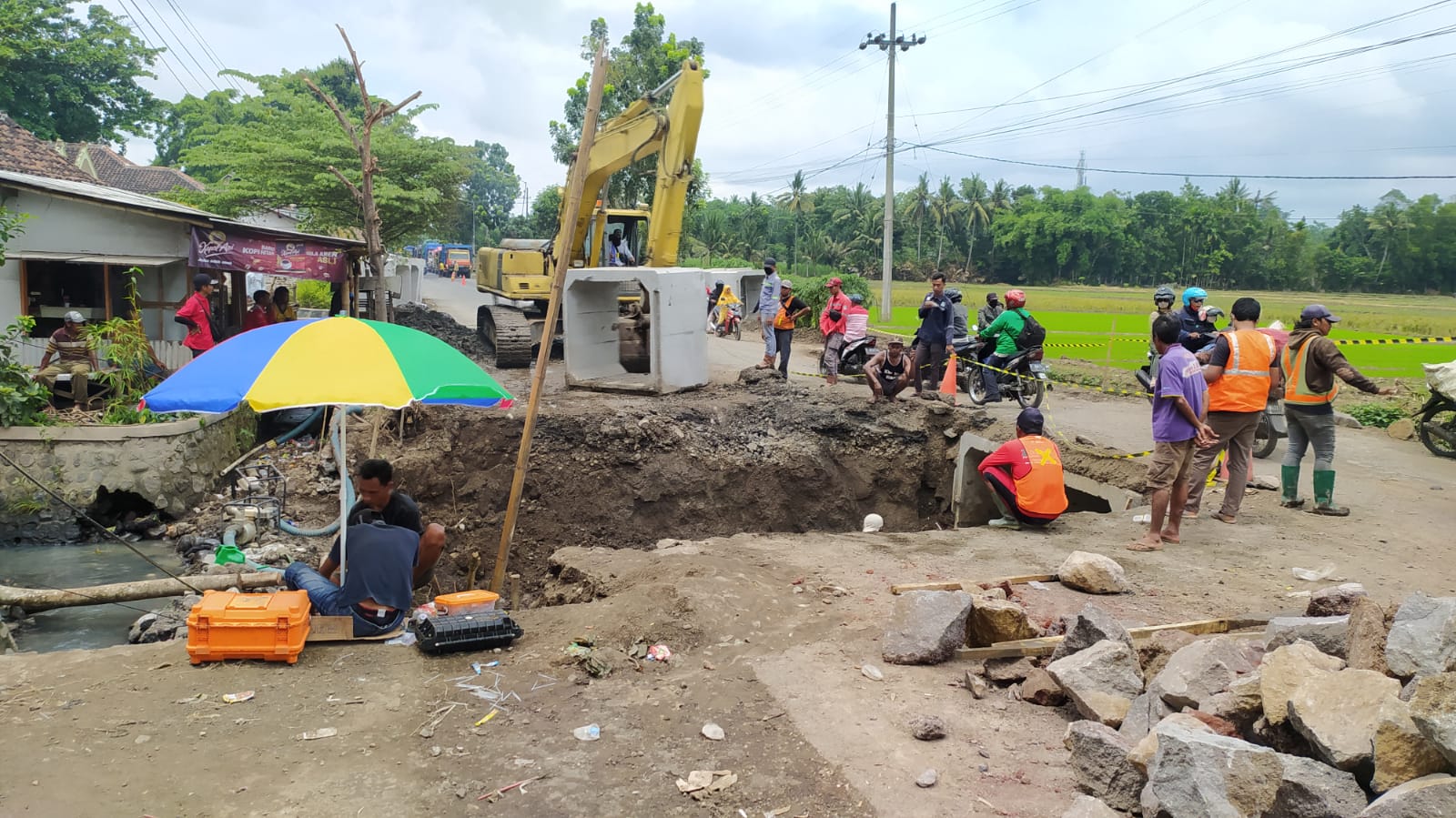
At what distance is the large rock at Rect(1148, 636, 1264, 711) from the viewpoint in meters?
4.05

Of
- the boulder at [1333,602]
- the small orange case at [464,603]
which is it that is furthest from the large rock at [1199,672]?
the small orange case at [464,603]

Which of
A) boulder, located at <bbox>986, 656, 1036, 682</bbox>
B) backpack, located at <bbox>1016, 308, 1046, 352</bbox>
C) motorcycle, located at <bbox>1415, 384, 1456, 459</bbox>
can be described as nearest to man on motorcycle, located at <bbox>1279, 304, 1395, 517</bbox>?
motorcycle, located at <bbox>1415, 384, 1456, 459</bbox>

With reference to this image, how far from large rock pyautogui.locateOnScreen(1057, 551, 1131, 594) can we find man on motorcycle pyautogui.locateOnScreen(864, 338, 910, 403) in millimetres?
6752

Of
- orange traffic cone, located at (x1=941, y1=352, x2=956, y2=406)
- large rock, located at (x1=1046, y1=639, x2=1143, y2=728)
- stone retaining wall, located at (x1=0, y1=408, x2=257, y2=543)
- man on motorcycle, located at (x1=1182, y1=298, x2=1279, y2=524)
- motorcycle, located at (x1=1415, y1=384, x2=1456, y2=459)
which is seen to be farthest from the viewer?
orange traffic cone, located at (x1=941, y1=352, x2=956, y2=406)

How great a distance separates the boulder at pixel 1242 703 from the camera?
151 inches

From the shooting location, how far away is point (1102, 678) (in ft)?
14.5

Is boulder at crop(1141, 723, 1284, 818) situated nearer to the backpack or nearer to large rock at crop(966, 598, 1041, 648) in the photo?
large rock at crop(966, 598, 1041, 648)

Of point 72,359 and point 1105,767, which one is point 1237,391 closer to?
point 1105,767

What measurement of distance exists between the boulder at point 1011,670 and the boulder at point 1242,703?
3.31 feet

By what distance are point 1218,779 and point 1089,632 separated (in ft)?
5.42

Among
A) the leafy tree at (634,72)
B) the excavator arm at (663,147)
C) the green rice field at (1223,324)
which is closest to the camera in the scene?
the excavator arm at (663,147)

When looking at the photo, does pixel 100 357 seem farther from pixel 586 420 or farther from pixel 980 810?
pixel 980 810

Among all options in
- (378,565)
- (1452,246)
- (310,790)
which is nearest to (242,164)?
(378,565)

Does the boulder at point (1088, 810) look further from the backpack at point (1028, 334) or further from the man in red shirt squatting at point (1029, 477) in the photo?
the backpack at point (1028, 334)
